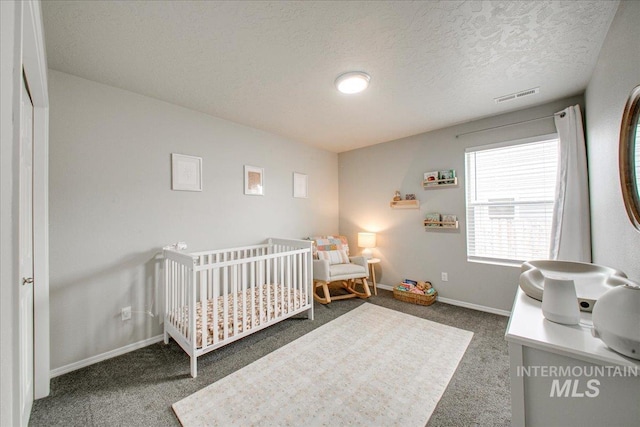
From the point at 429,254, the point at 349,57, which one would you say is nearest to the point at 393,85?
the point at 349,57

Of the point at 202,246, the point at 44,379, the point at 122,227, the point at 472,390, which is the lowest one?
the point at 472,390

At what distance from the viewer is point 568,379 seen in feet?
2.67

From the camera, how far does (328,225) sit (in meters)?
4.32

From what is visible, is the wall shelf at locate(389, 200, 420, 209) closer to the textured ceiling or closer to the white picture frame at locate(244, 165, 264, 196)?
the textured ceiling

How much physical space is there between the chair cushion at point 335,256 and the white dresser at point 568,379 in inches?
106

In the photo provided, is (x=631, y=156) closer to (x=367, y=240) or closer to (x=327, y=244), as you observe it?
(x=367, y=240)

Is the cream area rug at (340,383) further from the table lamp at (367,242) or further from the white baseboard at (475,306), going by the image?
the table lamp at (367,242)

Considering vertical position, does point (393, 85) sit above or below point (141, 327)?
above

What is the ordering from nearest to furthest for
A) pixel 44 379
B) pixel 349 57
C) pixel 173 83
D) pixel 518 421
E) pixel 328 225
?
pixel 518 421 → pixel 44 379 → pixel 349 57 → pixel 173 83 → pixel 328 225

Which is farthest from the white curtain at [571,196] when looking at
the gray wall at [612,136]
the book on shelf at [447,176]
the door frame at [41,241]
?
the door frame at [41,241]

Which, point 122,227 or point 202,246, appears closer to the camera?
point 122,227

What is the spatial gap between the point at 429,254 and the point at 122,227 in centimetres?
350

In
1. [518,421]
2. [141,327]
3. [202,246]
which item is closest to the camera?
[518,421]

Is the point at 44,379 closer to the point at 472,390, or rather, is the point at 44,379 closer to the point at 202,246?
the point at 202,246
